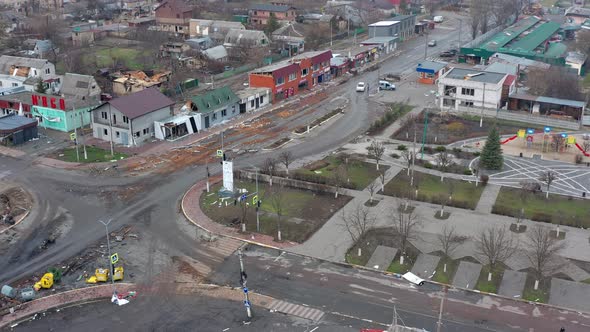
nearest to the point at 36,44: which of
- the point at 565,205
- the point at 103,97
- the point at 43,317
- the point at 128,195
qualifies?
the point at 103,97

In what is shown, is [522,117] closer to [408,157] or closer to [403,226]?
[408,157]

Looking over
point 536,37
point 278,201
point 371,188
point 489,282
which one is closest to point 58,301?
point 278,201

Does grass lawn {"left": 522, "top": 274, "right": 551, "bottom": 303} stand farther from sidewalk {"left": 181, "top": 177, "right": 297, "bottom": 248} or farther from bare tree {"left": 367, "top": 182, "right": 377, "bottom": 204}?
sidewalk {"left": 181, "top": 177, "right": 297, "bottom": 248}

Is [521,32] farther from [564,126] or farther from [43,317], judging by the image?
[43,317]

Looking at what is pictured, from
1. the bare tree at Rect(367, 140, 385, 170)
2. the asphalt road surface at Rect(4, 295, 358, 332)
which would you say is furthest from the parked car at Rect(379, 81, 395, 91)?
the asphalt road surface at Rect(4, 295, 358, 332)

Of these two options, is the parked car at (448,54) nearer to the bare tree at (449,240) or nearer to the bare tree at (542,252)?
the bare tree at (542,252)
